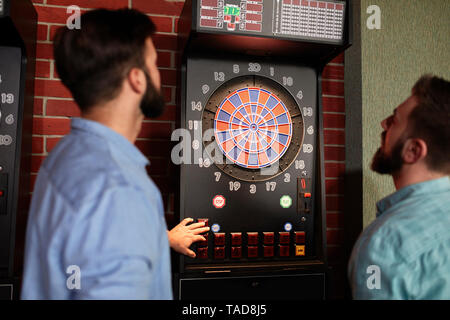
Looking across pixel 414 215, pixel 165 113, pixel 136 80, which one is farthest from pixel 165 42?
pixel 414 215

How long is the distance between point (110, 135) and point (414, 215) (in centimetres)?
89

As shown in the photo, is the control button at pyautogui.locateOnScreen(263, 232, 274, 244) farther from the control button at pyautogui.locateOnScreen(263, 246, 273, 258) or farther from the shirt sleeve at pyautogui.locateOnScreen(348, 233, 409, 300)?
the shirt sleeve at pyautogui.locateOnScreen(348, 233, 409, 300)

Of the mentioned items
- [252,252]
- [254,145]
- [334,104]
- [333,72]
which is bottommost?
[252,252]

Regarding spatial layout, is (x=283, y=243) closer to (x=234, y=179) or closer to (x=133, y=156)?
(x=234, y=179)

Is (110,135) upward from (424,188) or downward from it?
upward

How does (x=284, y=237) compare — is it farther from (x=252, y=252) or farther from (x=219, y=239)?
(x=219, y=239)

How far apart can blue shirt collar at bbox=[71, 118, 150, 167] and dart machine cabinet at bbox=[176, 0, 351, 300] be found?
69cm

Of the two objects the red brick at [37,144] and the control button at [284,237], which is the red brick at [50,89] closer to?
the red brick at [37,144]

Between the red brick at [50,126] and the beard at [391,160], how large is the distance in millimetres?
1537

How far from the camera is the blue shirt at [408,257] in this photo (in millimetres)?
1031

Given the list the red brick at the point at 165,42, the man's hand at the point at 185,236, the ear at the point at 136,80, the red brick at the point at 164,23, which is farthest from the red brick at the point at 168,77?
the ear at the point at 136,80

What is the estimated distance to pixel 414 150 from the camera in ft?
4.18

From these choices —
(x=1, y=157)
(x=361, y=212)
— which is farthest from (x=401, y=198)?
(x=1, y=157)

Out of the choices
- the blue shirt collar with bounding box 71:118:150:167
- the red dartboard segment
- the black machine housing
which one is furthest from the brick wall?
the blue shirt collar with bounding box 71:118:150:167
